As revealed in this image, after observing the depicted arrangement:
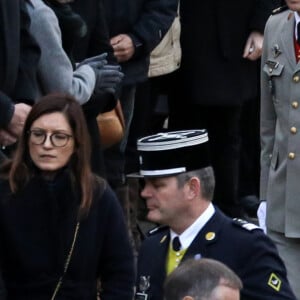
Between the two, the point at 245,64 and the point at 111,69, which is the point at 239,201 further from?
the point at 111,69

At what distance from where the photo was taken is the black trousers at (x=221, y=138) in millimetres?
Result: 9031

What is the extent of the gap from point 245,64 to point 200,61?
1.03ft

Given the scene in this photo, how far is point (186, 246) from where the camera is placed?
523 centimetres

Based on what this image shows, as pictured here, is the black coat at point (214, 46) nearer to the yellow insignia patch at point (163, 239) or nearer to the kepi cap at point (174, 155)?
the kepi cap at point (174, 155)

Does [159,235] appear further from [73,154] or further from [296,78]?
[296,78]

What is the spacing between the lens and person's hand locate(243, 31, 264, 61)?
348 inches

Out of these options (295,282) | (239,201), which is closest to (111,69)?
(295,282)

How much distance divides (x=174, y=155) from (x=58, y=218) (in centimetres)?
67

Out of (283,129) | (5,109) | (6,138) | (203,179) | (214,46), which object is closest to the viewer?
(203,179)

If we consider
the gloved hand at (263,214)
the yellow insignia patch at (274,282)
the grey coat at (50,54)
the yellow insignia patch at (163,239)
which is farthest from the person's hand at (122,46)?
the yellow insignia patch at (274,282)

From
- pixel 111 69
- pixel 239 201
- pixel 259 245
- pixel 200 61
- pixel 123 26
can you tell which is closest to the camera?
pixel 259 245

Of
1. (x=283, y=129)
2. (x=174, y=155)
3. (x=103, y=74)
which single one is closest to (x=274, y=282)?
(x=174, y=155)

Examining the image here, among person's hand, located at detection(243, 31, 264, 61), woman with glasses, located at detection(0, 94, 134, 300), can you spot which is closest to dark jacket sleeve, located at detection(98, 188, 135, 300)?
Answer: woman with glasses, located at detection(0, 94, 134, 300)

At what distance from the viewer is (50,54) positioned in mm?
6648
